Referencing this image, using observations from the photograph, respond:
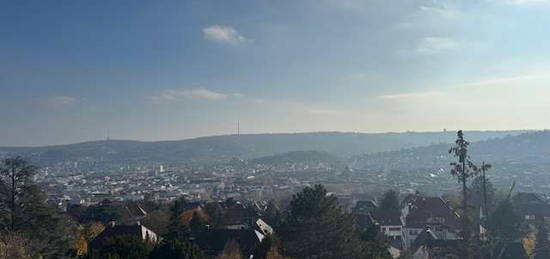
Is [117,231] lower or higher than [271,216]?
higher

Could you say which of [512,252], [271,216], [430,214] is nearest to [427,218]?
[430,214]

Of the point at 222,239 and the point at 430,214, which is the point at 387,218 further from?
the point at 222,239

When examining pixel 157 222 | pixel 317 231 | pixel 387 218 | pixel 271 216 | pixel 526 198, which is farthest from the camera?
pixel 526 198

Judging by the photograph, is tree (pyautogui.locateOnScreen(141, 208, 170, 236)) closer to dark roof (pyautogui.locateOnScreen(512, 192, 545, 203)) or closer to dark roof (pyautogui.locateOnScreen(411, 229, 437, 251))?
dark roof (pyautogui.locateOnScreen(411, 229, 437, 251))

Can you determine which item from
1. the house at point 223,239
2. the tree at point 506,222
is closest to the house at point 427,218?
the tree at point 506,222

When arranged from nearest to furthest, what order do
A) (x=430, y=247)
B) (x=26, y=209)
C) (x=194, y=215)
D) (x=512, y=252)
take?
(x=26, y=209) < (x=512, y=252) < (x=430, y=247) < (x=194, y=215)

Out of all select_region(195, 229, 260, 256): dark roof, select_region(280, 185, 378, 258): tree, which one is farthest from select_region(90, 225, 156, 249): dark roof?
select_region(280, 185, 378, 258): tree

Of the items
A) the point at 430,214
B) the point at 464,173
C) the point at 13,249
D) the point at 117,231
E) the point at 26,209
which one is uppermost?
the point at 464,173

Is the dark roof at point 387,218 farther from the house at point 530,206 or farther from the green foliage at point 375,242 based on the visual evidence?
the green foliage at point 375,242
